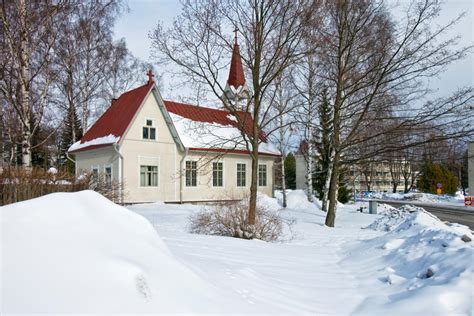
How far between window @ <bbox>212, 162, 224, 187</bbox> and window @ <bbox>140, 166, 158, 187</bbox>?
154 inches

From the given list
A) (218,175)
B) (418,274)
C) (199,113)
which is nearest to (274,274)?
(418,274)

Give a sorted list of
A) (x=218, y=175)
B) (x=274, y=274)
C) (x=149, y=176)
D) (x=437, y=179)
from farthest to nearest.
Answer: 1. (x=437, y=179)
2. (x=218, y=175)
3. (x=149, y=176)
4. (x=274, y=274)

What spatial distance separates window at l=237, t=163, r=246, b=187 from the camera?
2567 centimetres

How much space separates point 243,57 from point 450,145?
6.58 metres

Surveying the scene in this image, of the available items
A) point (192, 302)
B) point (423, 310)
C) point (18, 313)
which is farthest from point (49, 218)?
point (423, 310)

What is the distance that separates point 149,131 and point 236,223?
13.8 metres

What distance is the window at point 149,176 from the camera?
21219 millimetres

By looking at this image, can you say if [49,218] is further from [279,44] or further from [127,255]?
[279,44]

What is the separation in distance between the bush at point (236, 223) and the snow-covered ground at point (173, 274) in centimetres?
271

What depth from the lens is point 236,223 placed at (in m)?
9.13

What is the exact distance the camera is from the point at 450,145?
11188mm

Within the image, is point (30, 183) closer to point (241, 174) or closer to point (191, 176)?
point (191, 176)

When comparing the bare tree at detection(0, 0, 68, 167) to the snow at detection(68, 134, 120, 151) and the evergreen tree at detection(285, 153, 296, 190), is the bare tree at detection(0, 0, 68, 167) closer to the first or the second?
the snow at detection(68, 134, 120, 151)

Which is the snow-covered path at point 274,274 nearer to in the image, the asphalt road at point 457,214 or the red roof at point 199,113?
the asphalt road at point 457,214
